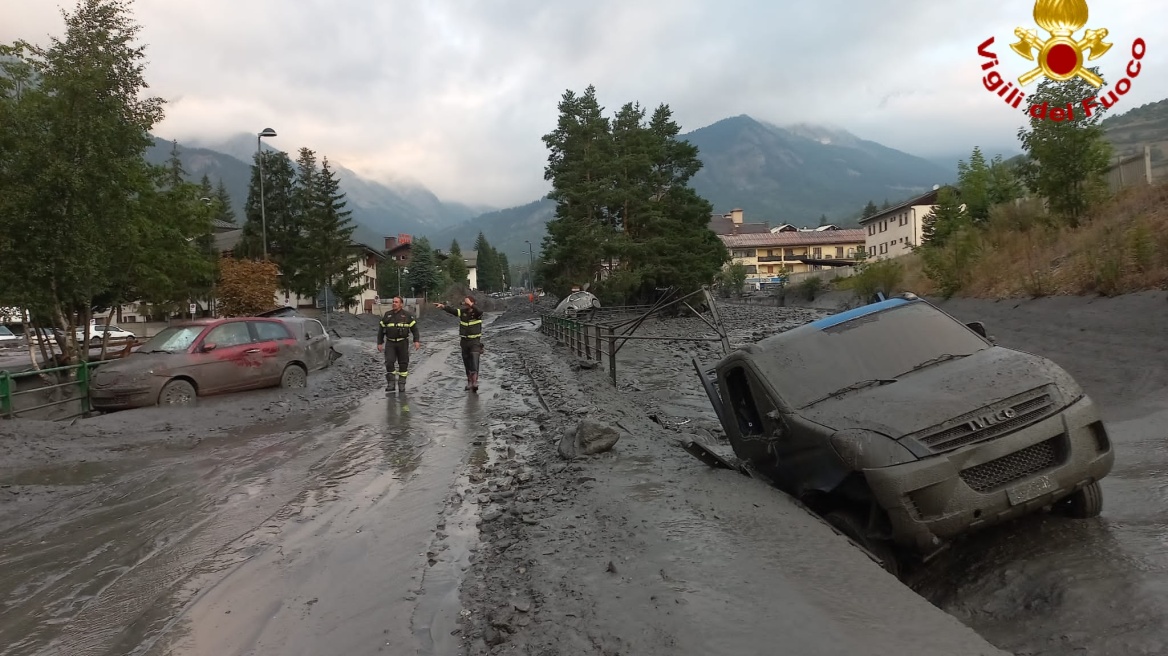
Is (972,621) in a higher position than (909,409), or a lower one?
lower

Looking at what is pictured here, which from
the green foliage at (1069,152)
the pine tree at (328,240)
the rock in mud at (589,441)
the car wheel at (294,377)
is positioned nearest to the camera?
the rock in mud at (589,441)

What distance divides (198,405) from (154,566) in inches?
310

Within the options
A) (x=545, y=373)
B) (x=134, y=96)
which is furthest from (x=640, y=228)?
(x=134, y=96)

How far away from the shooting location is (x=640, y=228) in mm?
45938

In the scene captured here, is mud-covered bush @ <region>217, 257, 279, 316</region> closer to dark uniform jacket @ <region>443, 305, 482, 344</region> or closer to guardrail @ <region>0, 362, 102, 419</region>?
guardrail @ <region>0, 362, 102, 419</region>

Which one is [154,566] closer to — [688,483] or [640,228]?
[688,483]

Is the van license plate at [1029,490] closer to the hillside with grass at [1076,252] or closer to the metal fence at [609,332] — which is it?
the metal fence at [609,332]

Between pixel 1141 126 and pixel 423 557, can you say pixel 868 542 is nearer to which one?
pixel 423 557

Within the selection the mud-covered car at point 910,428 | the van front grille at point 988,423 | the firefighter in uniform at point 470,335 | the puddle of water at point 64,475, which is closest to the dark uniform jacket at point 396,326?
the firefighter in uniform at point 470,335

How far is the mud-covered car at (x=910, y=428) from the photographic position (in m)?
4.00

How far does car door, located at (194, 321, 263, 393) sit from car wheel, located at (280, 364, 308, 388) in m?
0.71

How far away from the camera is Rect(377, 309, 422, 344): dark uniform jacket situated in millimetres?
13305

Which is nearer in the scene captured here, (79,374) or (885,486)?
(885,486)

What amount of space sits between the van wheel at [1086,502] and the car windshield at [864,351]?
123 centimetres
